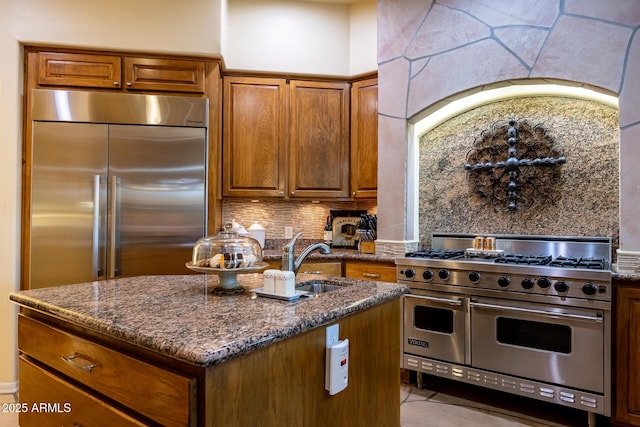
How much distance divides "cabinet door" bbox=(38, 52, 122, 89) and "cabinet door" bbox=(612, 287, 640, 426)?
12.0 ft

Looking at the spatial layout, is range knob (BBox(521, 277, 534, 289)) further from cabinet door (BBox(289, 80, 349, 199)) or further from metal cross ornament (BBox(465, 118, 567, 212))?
cabinet door (BBox(289, 80, 349, 199))

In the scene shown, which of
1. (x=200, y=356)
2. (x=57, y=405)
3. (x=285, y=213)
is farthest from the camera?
(x=285, y=213)

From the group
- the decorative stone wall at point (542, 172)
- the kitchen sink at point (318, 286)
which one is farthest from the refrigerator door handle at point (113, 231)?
the decorative stone wall at point (542, 172)

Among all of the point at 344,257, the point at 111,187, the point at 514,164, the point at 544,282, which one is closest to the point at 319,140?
the point at 344,257

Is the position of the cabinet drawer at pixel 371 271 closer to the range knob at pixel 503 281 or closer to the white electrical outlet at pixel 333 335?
the range knob at pixel 503 281

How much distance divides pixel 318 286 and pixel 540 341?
1.52 metres

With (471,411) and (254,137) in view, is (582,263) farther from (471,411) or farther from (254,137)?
(254,137)

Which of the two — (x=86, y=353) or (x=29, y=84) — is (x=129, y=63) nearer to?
(x=29, y=84)

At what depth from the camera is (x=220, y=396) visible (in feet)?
3.12

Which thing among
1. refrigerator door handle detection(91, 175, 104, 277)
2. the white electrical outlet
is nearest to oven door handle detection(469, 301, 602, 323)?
the white electrical outlet

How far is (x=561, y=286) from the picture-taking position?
90.1 inches

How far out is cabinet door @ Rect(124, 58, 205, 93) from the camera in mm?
3092

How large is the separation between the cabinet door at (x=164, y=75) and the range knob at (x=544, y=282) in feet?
9.03

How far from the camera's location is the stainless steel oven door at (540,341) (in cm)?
223
